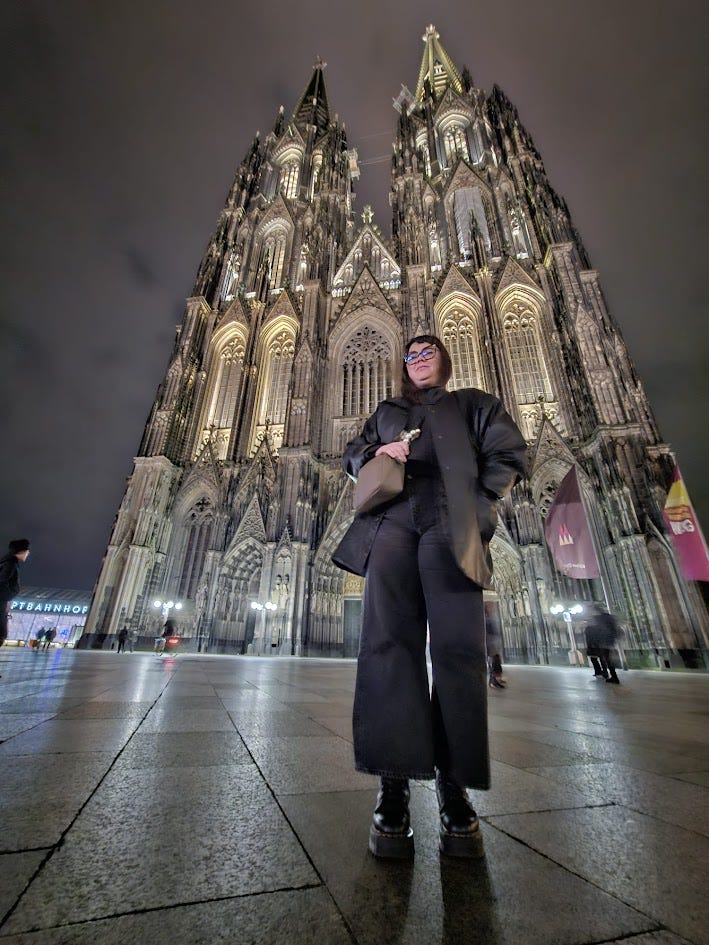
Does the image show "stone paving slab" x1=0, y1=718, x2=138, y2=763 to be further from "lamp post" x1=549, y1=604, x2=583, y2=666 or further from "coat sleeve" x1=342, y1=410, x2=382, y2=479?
"lamp post" x1=549, y1=604, x2=583, y2=666

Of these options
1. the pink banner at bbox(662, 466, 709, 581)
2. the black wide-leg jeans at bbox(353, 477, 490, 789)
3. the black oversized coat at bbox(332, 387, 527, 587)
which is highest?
the pink banner at bbox(662, 466, 709, 581)

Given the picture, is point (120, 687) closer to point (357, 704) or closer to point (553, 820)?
point (357, 704)

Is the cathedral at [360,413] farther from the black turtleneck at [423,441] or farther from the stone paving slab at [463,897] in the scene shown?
the stone paving slab at [463,897]

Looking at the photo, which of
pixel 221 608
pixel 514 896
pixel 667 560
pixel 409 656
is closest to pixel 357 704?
pixel 409 656

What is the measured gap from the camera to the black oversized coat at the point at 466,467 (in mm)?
1524

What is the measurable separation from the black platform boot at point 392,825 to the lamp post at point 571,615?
1482 cm

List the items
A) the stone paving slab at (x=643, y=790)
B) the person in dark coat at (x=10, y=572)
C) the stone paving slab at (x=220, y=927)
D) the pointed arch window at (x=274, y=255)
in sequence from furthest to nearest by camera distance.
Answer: the pointed arch window at (x=274, y=255)
the person in dark coat at (x=10, y=572)
the stone paving slab at (x=643, y=790)
the stone paving slab at (x=220, y=927)

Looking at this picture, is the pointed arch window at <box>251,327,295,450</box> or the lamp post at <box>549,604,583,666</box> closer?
the lamp post at <box>549,604,583,666</box>

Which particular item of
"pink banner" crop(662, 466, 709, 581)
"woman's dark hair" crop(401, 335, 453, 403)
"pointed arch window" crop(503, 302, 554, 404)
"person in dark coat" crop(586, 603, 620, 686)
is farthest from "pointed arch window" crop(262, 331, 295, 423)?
"woman's dark hair" crop(401, 335, 453, 403)

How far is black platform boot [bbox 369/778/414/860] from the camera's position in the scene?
107 cm

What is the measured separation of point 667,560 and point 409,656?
1609cm

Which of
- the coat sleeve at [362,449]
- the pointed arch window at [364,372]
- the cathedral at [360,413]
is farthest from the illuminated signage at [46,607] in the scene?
the coat sleeve at [362,449]

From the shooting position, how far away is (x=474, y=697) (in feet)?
4.48

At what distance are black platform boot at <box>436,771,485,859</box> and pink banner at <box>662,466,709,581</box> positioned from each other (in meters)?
14.9
